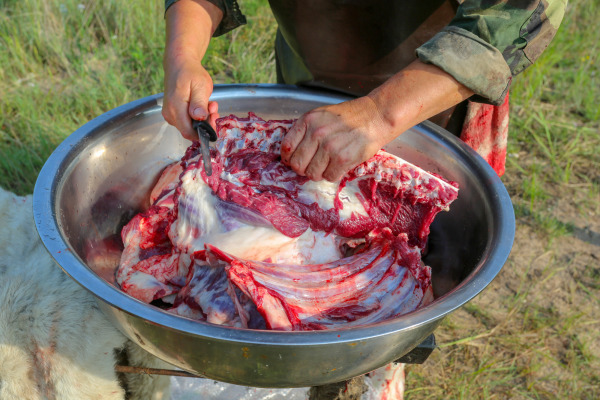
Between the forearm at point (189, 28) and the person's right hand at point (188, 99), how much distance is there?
0.11 meters

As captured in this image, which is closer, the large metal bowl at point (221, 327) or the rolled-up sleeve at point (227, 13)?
the large metal bowl at point (221, 327)

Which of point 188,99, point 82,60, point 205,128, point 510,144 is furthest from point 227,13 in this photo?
point 510,144

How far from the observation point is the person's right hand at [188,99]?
1812 mm

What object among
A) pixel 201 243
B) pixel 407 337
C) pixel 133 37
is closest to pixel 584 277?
pixel 407 337

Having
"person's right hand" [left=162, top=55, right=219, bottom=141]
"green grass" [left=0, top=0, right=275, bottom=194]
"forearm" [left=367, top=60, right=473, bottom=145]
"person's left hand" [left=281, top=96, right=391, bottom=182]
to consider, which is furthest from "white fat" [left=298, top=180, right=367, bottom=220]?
"green grass" [left=0, top=0, right=275, bottom=194]

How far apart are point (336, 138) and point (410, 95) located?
27 centimetres

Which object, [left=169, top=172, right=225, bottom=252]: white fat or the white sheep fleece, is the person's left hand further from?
the white sheep fleece

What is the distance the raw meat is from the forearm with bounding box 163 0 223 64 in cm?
35

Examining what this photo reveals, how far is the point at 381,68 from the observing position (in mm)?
2293

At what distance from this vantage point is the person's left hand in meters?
1.62

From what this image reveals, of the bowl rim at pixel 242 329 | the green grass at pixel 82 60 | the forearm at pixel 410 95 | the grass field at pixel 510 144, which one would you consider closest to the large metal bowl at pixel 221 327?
the bowl rim at pixel 242 329

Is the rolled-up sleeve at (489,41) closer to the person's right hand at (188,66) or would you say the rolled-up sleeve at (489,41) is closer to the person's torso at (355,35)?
the person's torso at (355,35)

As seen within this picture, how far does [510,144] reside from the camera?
4.15 meters

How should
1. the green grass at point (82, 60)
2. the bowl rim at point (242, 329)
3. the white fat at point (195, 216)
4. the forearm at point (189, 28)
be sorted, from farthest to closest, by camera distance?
the green grass at point (82, 60)
the forearm at point (189, 28)
the white fat at point (195, 216)
the bowl rim at point (242, 329)
